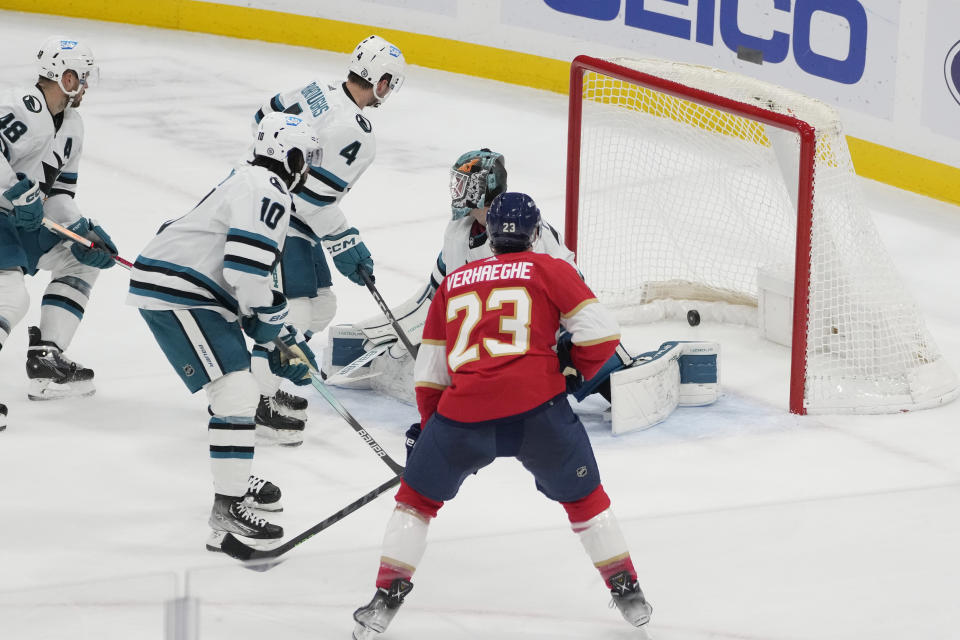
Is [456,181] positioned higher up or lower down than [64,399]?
higher up

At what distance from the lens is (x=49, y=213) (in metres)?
4.80

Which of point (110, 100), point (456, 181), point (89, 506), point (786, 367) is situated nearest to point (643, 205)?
point (786, 367)

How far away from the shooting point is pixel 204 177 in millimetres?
7395

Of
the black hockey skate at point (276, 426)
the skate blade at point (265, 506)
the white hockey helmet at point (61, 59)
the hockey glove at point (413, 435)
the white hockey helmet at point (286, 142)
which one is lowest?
the skate blade at point (265, 506)

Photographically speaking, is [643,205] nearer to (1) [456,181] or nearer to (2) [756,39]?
(1) [456,181]

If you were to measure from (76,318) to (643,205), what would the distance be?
6.97 feet

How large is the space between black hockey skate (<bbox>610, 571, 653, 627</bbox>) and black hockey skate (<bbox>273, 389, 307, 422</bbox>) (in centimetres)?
165

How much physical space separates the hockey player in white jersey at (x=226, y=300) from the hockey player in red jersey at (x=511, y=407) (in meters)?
0.68

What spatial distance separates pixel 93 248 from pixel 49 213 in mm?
→ 208

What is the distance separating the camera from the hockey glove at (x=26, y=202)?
4.47 m

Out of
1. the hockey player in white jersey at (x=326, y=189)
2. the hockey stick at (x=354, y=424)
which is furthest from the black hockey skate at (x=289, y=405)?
the hockey stick at (x=354, y=424)

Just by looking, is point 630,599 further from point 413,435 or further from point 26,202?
point 26,202

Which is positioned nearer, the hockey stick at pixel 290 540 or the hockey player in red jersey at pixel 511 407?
the hockey player in red jersey at pixel 511 407

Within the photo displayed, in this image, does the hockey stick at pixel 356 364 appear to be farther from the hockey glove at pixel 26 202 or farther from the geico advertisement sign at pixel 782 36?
the geico advertisement sign at pixel 782 36
